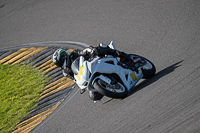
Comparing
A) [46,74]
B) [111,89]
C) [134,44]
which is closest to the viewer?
[111,89]

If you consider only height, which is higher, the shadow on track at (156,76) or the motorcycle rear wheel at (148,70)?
the motorcycle rear wheel at (148,70)

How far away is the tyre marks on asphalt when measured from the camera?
29.6 feet

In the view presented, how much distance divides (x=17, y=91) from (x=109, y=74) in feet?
16.4

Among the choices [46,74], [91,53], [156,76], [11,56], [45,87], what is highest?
[11,56]

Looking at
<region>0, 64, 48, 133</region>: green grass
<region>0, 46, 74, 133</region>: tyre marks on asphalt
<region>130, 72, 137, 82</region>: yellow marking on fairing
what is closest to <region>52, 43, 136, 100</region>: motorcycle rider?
<region>130, 72, 137, 82</region>: yellow marking on fairing

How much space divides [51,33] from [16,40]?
1.70m

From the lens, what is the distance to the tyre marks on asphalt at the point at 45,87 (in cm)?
903

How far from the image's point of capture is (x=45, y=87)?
10.2m

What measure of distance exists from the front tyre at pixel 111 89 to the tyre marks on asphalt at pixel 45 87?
8.94 ft

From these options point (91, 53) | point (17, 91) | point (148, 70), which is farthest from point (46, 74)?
point (148, 70)

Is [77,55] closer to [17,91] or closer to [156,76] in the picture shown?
[156,76]

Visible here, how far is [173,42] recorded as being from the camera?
27.2 feet

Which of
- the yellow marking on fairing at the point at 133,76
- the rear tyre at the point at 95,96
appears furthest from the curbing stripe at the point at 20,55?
the yellow marking on fairing at the point at 133,76

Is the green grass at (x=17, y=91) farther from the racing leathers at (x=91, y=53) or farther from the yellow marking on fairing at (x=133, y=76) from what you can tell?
the yellow marking on fairing at (x=133, y=76)
